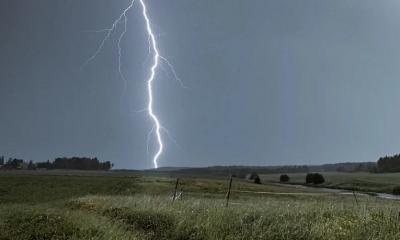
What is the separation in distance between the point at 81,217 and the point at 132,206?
Result: 3.17 metres

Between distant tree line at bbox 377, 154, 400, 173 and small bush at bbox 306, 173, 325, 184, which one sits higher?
distant tree line at bbox 377, 154, 400, 173

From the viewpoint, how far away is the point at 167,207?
16.8 metres

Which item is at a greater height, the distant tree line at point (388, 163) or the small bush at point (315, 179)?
the distant tree line at point (388, 163)

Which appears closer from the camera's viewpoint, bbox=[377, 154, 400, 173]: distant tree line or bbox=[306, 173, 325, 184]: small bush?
bbox=[306, 173, 325, 184]: small bush

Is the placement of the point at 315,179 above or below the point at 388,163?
below

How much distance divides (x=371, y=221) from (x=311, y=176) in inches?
4410

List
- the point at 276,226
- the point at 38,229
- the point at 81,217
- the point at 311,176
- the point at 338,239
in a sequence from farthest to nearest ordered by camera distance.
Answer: the point at 311,176, the point at 81,217, the point at 38,229, the point at 276,226, the point at 338,239

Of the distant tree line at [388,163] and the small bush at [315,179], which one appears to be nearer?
the small bush at [315,179]

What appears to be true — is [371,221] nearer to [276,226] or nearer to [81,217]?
[276,226]

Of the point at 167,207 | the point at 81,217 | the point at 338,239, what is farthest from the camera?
the point at 167,207

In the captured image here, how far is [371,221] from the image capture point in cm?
1263

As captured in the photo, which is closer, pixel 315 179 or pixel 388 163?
pixel 315 179

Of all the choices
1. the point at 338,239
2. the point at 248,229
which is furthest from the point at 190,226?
the point at 338,239

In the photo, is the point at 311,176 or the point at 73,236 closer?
the point at 73,236
